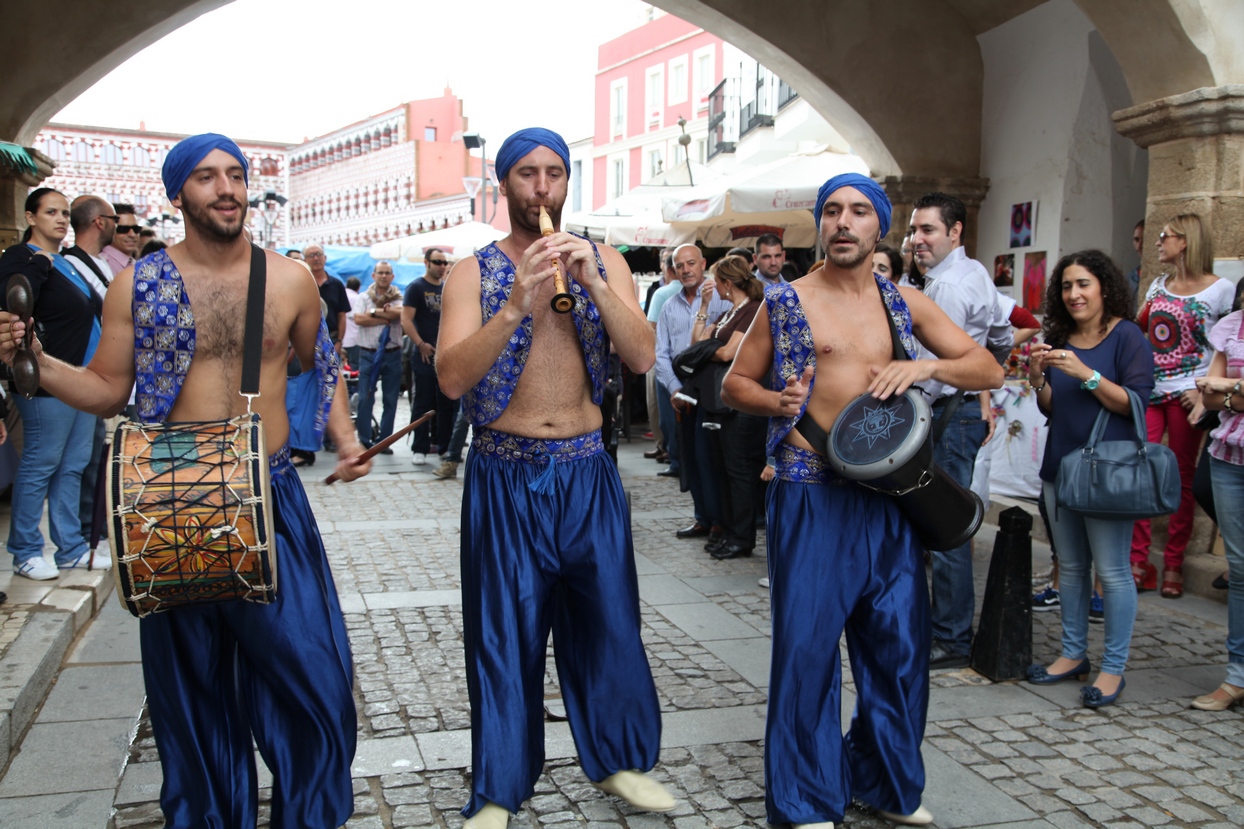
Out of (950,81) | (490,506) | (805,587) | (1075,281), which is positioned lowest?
(805,587)

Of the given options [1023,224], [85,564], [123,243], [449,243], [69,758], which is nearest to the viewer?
[69,758]

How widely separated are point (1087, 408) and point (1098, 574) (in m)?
0.67

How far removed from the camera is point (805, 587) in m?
3.21

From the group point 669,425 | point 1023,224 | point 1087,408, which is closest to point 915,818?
point 1087,408

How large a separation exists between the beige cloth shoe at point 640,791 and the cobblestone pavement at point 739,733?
48 mm

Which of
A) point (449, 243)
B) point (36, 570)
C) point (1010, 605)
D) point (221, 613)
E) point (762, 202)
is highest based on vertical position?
point (449, 243)

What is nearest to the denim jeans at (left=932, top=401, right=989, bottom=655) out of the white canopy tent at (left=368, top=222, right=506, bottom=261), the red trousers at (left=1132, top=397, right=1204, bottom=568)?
the red trousers at (left=1132, top=397, right=1204, bottom=568)

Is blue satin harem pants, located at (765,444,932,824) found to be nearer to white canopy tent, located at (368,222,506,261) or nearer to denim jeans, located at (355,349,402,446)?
denim jeans, located at (355,349,402,446)

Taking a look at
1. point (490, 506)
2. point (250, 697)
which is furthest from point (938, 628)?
point (250, 697)

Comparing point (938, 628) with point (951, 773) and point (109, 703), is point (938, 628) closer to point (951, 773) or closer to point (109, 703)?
point (951, 773)

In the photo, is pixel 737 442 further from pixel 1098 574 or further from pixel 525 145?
pixel 525 145

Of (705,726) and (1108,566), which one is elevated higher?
(1108,566)

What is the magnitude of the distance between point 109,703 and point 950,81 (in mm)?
8132

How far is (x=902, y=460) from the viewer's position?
307 centimetres
